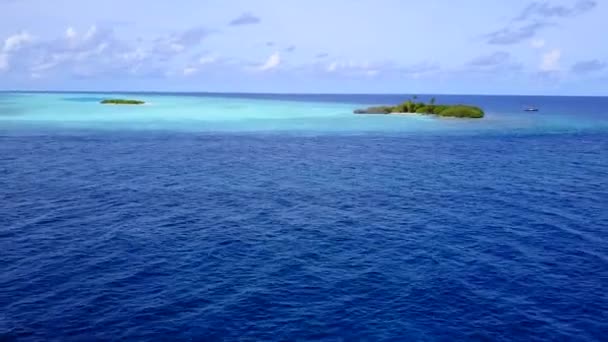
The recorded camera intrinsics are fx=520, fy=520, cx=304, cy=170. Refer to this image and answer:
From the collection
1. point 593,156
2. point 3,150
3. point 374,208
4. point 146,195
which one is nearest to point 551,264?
point 374,208

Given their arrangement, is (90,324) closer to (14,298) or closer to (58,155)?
(14,298)

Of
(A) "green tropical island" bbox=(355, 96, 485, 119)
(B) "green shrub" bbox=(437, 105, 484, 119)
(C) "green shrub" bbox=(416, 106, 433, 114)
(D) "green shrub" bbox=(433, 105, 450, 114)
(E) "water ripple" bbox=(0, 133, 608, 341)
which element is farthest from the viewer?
(C) "green shrub" bbox=(416, 106, 433, 114)

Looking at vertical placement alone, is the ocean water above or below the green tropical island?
below

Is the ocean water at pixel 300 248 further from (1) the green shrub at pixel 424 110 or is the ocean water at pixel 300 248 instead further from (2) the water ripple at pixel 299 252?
(1) the green shrub at pixel 424 110

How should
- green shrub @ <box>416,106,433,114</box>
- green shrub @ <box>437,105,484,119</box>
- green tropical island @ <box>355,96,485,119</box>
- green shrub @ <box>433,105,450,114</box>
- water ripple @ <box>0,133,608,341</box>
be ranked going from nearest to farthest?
water ripple @ <box>0,133,608,341</box>, green shrub @ <box>437,105,484,119</box>, green tropical island @ <box>355,96,485,119</box>, green shrub @ <box>433,105,450,114</box>, green shrub @ <box>416,106,433,114</box>

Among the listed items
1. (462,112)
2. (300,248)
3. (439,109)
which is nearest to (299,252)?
(300,248)

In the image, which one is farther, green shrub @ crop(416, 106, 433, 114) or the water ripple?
green shrub @ crop(416, 106, 433, 114)

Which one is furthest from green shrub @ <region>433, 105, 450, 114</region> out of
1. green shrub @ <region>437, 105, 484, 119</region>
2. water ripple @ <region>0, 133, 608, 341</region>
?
water ripple @ <region>0, 133, 608, 341</region>

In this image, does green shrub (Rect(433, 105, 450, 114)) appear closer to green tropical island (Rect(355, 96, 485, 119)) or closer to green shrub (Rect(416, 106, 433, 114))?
green tropical island (Rect(355, 96, 485, 119))

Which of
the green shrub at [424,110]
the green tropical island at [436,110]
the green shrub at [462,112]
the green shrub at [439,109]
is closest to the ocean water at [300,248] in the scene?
the green shrub at [462,112]
